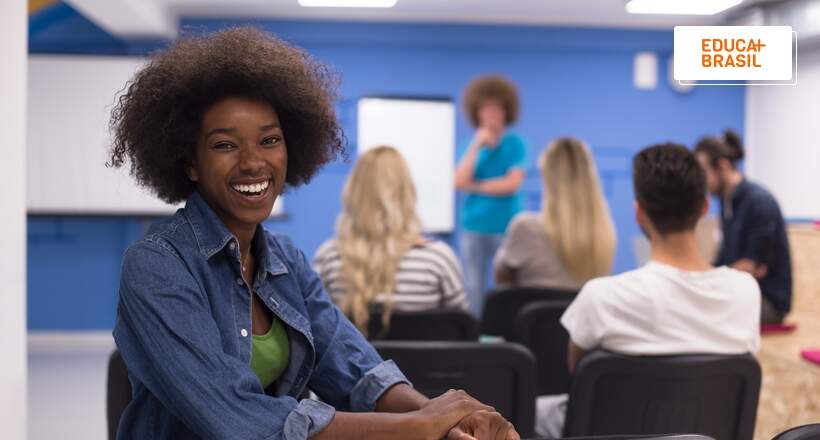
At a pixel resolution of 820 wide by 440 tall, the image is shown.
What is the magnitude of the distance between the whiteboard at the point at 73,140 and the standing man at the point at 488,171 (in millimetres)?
2280

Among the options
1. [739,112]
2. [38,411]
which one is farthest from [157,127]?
[739,112]

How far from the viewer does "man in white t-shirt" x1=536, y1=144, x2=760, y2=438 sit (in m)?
1.75

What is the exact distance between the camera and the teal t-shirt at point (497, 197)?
4.57 metres

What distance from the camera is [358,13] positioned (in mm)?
5754

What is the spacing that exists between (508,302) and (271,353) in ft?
4.78

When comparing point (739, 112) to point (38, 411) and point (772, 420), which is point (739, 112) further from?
point (38, 411)

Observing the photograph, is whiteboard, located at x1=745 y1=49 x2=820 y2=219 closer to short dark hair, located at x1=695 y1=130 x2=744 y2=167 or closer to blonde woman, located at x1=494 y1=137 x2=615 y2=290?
short dark hair, located at x1=695 y1=130 x2=744 y2=167

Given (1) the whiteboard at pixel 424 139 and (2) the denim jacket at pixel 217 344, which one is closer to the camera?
(2) the denim jacket at pixel 217 344

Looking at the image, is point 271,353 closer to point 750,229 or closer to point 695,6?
point 695,6

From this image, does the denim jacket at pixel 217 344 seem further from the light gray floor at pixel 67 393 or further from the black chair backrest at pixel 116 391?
the light gray floor at pixel 67 393

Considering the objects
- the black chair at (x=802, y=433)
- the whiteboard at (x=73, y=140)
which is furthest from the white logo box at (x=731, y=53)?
the whiteboard at (x=73, y=140)

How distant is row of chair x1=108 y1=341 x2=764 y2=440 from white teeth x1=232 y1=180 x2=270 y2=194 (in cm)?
50

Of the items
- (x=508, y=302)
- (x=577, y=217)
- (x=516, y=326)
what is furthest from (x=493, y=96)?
(x=516, y=326)

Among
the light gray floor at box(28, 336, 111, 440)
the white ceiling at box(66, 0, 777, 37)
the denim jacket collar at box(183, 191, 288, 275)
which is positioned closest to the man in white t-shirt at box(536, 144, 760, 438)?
the denim jacket collar at box(183, 191, 288, 275)
